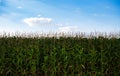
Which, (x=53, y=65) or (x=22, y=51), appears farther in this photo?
(x=22, y=51)

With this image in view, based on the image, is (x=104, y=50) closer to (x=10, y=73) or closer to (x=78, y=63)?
(x=78, y=63)

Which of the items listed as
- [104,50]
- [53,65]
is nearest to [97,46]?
[104,50]

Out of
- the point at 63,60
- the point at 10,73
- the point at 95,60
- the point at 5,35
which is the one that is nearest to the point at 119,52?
the point at 95,60

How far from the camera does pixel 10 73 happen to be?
34.1ft

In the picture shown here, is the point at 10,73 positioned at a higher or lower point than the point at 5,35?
lower

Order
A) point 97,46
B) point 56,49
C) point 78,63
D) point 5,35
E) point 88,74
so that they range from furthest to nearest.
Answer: point 5,35, point 97,46, point 56,49, point 78,63, point 88,74

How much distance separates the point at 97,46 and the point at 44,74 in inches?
118

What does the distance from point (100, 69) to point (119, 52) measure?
1627 mm

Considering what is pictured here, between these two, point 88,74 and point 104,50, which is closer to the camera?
point 88,74

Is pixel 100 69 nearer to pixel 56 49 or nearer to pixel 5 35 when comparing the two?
pixel 56 49

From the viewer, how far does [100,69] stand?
1056 centimetres

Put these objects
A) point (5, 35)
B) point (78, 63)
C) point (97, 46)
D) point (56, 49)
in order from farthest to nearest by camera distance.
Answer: point (5, 35)
point (97, 46)
point (56, 49)
point (78, 63)

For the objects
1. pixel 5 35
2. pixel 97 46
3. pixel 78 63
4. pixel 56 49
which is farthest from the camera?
pixel 5 35

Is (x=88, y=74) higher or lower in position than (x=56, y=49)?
lower
